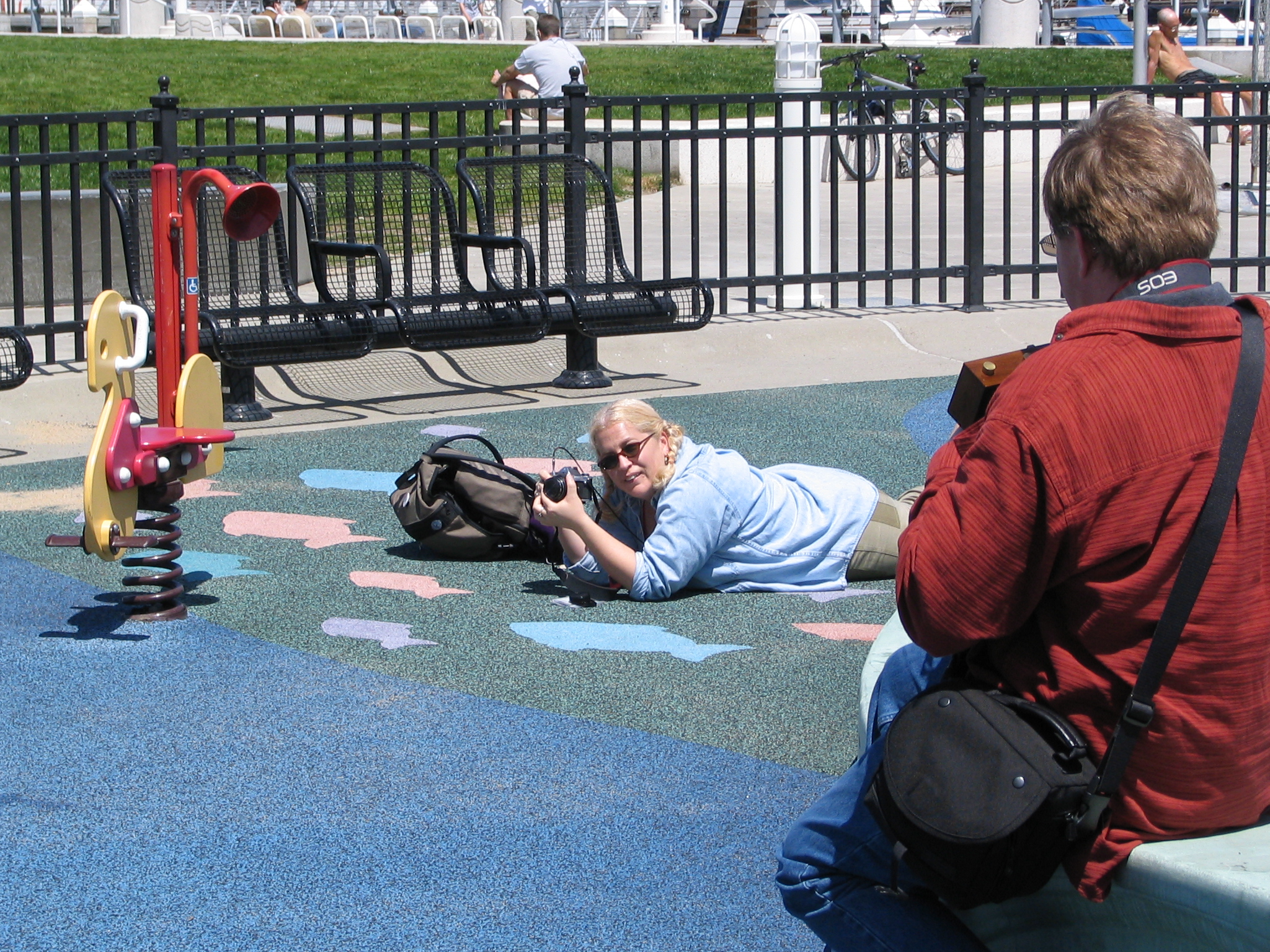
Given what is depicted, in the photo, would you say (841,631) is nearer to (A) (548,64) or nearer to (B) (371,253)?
(B) (371,253)

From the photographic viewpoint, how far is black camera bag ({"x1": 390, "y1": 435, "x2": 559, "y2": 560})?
5.16 m

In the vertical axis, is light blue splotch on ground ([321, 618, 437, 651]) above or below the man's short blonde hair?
below

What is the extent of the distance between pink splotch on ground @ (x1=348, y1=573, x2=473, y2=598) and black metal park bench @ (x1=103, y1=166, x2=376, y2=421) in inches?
83.9

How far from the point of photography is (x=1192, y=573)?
6.48ft

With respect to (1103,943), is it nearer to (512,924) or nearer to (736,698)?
(512,924)

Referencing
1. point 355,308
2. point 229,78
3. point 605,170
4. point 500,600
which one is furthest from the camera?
point 229,78

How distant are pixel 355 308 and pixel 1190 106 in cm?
1302

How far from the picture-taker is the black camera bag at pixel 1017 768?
1.99 metres

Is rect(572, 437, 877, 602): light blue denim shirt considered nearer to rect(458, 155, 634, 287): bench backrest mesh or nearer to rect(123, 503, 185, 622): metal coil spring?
rect(123, 503, 185, 622): metal coil spring

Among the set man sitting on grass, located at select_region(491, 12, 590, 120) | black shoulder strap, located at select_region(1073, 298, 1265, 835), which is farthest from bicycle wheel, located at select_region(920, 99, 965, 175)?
black shoulder strap, located at select_region(1073, 298, 1265, 835)

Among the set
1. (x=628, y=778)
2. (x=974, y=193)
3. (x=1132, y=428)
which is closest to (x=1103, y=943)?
(x=1132, y=428)

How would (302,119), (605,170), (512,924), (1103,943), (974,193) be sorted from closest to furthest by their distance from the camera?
1. (1103,943)
2. (512,924)
3. (605,170)
4. (974,193)
5. (302,119)

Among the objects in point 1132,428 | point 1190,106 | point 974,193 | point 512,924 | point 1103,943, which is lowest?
point 512,924

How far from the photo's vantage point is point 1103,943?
7.23ft
